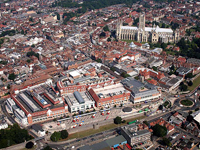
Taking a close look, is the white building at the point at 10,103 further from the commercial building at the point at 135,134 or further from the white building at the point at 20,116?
the commercial building at the point at 135,134

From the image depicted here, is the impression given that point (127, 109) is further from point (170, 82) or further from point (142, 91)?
point (170, 82)

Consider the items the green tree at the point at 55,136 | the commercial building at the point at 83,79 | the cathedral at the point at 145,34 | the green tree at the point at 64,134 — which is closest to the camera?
the green tree at the point at 55,136

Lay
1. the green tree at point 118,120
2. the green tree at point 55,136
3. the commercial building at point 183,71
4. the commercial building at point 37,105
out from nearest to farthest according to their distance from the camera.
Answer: the green tree at point 55,136 → the green tree at point 118,120 → the commercial building at point 37,105 → the commercial building at point 183,71

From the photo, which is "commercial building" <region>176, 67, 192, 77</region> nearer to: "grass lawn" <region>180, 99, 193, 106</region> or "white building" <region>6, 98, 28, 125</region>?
"grass lawn" <region>180, 99, 193, 106</region>

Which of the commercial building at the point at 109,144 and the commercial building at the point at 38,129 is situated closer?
the commercial building at the point at 109,144

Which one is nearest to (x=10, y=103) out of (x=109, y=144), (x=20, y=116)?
(x=20, y=116)

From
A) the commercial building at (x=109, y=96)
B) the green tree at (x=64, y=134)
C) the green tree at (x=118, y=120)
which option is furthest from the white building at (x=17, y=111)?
the green tree at (x=118, y=120)

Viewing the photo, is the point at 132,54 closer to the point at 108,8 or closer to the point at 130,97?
the point at 130,97
